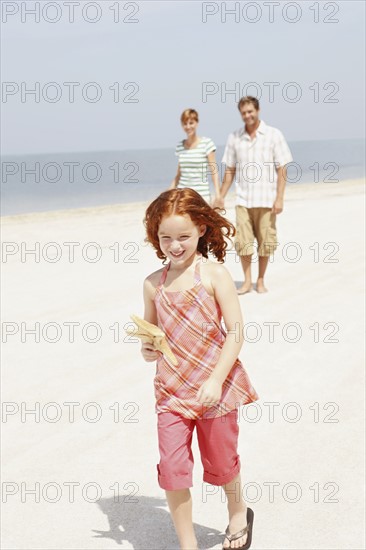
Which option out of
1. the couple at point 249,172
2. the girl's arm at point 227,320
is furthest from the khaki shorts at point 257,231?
the girl's arm at point 227,320

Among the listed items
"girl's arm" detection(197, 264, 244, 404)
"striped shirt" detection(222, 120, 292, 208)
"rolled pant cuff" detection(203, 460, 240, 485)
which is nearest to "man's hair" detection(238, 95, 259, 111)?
"striped shirt" detection(222, 120, 292, 208)

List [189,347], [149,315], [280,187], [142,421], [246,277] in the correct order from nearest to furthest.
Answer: [189,347], [149,315], [142,421], [280,187], [246,277]

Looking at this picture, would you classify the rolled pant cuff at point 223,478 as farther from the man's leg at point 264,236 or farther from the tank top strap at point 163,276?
the man's leg at point 264,236

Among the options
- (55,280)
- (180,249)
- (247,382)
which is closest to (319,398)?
(247,382)

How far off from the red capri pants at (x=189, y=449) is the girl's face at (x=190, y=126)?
5.34 m

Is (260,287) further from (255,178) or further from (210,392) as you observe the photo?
(210,392)

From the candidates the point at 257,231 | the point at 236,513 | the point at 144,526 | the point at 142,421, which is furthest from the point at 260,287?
the point at 236,513

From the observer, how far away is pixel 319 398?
4934 mm

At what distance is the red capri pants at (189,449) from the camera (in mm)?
2986

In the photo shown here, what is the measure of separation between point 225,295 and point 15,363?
3286mm

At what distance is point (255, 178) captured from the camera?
25.5ft

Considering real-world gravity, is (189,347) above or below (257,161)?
below

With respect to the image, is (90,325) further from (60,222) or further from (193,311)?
(60,222)

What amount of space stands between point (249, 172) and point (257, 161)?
132mm
